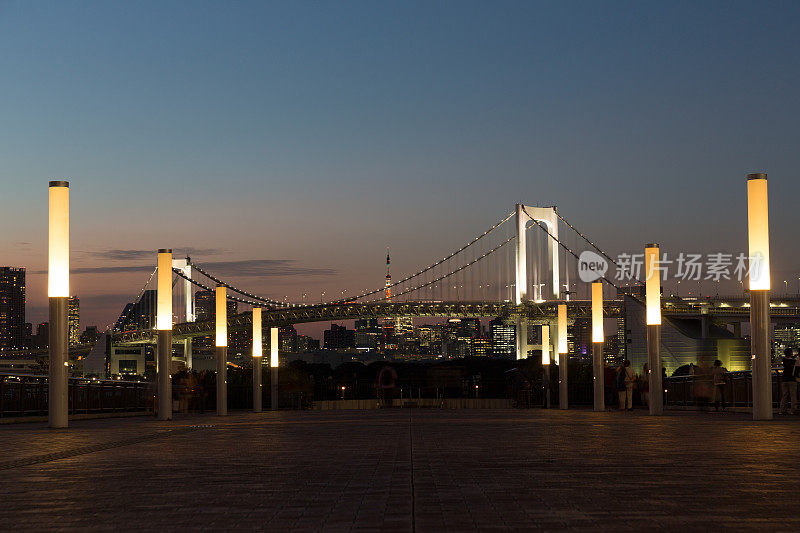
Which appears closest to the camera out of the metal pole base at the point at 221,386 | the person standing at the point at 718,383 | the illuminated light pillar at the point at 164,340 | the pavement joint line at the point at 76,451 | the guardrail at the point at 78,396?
the pavement joint line at the point at 76,451

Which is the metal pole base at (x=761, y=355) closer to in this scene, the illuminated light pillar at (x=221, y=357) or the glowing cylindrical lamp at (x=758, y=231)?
the glowing cylindrical lamp at (x=758, y=231)

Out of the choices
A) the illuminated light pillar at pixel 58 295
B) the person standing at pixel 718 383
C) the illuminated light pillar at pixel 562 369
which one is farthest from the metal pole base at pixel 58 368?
the illuminated light pillar at pixel 562 369

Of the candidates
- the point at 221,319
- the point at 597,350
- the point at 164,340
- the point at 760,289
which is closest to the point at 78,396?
the point at 164,340

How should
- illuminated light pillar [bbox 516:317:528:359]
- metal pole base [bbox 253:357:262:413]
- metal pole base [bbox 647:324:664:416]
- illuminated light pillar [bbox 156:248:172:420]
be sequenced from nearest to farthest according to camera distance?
illuminated light pillar [bbox 156:248:172:420]
metal pole base [bbox 647:324:664:416]
metal pole base [bbox 253:357:262:413]
illuminated light pillar [bbox 516:317:528:359]

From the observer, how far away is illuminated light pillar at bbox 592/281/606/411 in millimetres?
24188

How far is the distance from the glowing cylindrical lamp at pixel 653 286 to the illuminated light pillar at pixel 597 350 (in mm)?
4859

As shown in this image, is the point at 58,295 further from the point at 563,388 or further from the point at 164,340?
the point at 563,388

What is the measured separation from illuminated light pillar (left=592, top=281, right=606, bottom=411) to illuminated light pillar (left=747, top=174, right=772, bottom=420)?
898cm

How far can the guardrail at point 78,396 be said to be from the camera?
1572 centimetres

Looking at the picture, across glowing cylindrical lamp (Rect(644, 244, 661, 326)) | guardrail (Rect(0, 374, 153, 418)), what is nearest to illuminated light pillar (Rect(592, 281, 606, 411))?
glowing cylindrical lamp (Rect(644, 244, 661, 326))

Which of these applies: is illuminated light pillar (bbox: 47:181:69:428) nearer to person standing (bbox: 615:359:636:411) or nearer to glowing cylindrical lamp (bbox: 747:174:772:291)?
glowing cylindrical lamp (bbox: 747:174:772:291)

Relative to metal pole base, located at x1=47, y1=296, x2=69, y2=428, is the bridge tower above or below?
above

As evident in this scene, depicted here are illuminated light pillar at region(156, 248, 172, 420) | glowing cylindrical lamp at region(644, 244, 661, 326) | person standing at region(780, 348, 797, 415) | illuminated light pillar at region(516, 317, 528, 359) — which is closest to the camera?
person standing at region(780, 348, 797, 415)

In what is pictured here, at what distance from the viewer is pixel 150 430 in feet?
43.3
